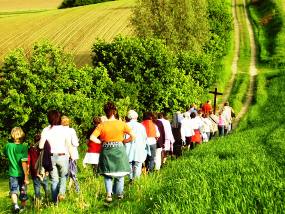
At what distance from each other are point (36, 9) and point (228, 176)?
129m

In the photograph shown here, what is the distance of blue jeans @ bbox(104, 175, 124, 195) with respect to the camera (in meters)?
12.8

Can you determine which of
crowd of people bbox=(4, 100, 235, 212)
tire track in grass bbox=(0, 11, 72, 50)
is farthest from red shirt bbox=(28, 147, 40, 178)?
tire track in grass bbox=(0, 11, 72, 50)

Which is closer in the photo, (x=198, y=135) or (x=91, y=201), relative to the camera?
(x=91, y=201)

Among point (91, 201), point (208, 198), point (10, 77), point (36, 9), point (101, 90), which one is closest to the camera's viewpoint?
point (208, 198)

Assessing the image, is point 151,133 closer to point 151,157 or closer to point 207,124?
point 151,157

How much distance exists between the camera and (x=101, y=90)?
53.9 meters

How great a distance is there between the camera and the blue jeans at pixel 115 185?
42.0 feet

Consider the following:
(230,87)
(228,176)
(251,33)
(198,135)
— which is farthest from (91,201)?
(251,33)

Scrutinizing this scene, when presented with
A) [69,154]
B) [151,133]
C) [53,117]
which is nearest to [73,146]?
[69,154]

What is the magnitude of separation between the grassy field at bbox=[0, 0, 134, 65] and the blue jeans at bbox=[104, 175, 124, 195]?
65.4 m

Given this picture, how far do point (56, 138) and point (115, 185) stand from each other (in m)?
2.06

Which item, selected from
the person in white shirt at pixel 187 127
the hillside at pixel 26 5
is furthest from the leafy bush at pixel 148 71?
the hillside at pixel 26 5

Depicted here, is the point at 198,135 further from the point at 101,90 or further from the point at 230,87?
the point at 230,87

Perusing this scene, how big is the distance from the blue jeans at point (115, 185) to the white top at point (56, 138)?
1750 millimetres
